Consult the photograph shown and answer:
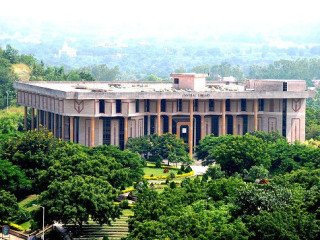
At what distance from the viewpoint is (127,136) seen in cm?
10750

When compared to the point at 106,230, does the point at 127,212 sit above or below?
above

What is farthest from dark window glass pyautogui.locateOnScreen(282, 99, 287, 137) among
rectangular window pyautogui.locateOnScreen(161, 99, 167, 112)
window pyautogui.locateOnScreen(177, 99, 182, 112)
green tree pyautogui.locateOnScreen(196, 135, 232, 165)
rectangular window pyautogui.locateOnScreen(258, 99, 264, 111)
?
green tree pyautogui.locateOnScreen(196, 135, 232, 165)

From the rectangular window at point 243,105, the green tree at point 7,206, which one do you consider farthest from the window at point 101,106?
the green tree at point 7,206

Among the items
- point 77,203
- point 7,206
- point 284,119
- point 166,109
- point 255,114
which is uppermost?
point 166,109

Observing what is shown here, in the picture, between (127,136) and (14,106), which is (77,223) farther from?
(14,106)

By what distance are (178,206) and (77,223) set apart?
834 centimetres

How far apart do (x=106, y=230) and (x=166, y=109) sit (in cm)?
3866

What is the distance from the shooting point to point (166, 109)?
110000 mm

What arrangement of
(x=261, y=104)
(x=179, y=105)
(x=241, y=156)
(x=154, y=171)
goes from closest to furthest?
(x=241, y=156) < (x=154, y=171) < (x=179, y=105) < (x=261, y=104)

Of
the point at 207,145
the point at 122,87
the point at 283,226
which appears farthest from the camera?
the point at 122,87

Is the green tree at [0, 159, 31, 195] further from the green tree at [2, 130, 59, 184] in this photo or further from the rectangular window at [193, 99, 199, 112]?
the rectangular window at [193, 99, 199, 112]

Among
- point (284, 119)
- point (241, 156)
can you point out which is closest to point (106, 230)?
point (241, 156)

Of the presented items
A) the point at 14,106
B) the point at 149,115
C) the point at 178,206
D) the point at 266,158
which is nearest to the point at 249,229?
the point at 178,206

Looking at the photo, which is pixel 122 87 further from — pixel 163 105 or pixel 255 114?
pixel 255 114
